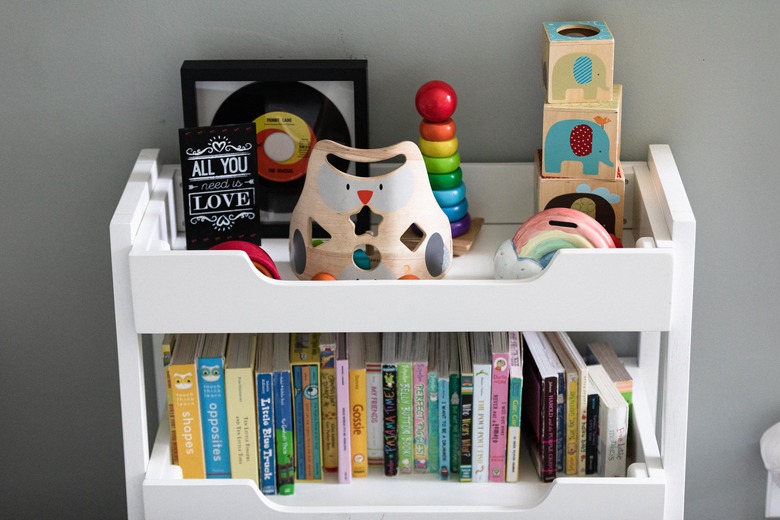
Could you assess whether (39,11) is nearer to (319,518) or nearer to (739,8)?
(319,518)

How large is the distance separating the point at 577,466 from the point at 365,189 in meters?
0.48

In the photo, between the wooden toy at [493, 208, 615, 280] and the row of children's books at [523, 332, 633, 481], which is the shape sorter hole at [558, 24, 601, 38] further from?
the row of children's books at [523, 332, 633, 481]

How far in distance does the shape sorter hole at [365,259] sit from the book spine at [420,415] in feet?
0.48

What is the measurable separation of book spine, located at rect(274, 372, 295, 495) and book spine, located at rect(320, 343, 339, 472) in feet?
0.15

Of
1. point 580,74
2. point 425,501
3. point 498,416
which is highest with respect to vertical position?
point 580,74

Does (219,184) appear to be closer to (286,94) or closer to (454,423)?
(286,94)

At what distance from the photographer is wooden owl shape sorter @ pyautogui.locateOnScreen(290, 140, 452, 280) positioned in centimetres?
118

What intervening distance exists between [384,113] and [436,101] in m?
0.17

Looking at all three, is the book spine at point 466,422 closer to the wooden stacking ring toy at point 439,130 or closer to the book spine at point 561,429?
the book spine at point 561,429

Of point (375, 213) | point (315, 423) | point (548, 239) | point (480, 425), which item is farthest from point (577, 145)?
point (315, 423)

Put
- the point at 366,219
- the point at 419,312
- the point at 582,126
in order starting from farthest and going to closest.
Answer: the point at 366,219, the point at 582,126, the point at 419,312

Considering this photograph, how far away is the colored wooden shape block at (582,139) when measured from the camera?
49.8 inches

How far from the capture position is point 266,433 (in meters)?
1.31

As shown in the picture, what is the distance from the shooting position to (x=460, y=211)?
1.33m
